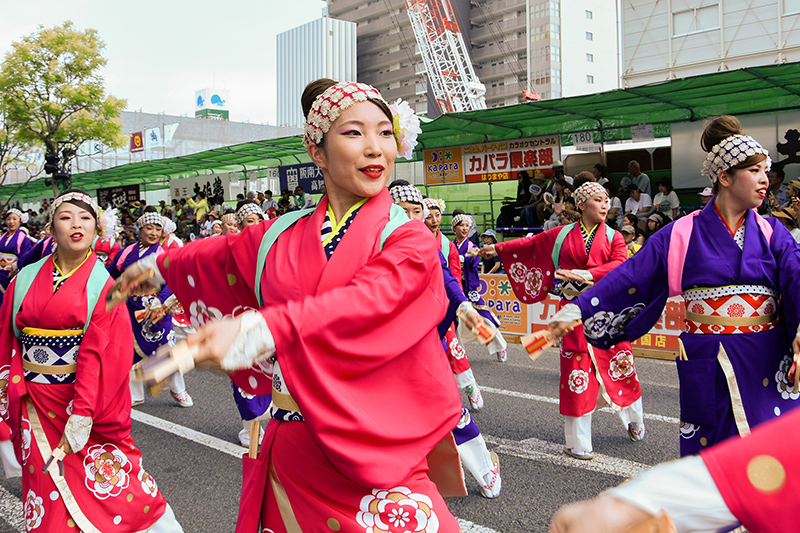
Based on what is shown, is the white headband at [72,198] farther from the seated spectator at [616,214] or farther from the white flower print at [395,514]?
the seated spectator at [616,214]

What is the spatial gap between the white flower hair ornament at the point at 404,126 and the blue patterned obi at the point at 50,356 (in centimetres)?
200

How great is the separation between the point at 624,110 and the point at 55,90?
790 inches

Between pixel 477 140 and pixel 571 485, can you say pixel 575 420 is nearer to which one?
pixel 571 485

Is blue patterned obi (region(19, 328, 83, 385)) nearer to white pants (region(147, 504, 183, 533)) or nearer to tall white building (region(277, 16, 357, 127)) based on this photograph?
white pants (region(147, 504, 183, 533))

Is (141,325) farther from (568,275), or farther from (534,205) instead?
(534,205)

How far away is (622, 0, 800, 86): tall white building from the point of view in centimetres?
1817

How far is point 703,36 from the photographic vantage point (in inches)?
782

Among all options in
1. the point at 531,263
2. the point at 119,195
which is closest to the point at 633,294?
the point at 531,263

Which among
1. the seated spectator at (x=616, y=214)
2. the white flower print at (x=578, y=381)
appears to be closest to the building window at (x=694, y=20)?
the seated spectator at (x=616, y=214)

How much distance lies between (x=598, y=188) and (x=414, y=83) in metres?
53.8

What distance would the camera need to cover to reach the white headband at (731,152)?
2.75 metres

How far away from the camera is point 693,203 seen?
1170cm

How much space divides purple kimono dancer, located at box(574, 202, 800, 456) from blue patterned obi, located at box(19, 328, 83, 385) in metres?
2.43

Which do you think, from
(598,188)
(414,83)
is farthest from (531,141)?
(414,83)
